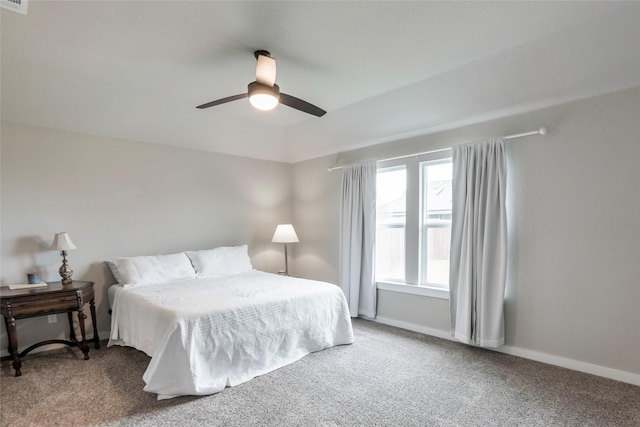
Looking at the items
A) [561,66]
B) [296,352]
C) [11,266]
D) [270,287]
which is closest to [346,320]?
[296,352]

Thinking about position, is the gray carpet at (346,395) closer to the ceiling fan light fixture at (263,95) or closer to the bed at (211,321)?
the bed at (211,321)

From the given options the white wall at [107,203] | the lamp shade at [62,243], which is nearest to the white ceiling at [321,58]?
the white wall at [107,203]

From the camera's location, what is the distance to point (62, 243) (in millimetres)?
3164

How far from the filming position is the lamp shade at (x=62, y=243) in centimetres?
315

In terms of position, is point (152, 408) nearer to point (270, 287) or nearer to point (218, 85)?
point (270, 287)

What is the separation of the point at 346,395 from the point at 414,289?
177cm

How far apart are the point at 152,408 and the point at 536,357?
3.21m

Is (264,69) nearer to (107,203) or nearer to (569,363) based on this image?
(107,203)

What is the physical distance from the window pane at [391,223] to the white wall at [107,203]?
6.15ft

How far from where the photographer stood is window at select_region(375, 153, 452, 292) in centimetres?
371

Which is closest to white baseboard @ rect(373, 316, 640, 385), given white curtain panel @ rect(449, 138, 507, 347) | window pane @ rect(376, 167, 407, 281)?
white curtain panel @ rect(449, 138, 507, 347)

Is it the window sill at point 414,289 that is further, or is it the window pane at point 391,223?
the window pane at point 391,223

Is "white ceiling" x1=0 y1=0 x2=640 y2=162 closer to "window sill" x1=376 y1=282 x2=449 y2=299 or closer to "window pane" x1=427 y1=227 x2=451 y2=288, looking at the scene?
"window pane" x1=427 y1=227 x2=451 y2=288

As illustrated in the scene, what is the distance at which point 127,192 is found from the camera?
3.88m
